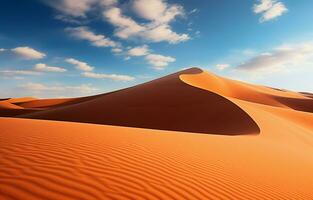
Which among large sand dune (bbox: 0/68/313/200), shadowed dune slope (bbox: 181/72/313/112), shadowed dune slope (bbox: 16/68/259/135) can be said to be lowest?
large sand dune (bbox: 0/68/313/200)

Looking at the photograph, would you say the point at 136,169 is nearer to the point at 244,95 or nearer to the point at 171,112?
the point at 171,112

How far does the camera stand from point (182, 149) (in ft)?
21.5

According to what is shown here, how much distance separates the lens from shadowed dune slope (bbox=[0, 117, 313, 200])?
3.39 metres

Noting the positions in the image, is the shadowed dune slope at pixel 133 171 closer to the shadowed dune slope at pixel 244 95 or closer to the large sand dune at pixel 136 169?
the large sand dune at pixel 136 169

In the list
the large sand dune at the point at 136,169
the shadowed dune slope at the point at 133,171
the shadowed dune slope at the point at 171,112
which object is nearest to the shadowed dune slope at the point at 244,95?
the shadowed dune slope at the point at 171,112

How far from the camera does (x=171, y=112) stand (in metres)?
20.7

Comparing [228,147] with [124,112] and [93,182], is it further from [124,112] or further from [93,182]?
[124,112]

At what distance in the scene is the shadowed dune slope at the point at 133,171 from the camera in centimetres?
339

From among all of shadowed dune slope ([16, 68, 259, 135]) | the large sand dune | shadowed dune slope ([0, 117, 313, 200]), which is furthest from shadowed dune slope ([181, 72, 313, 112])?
shadowed dune slope ([0, 117, 313, 200])

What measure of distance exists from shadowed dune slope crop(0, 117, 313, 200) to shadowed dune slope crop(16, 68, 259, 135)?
8.10 meters

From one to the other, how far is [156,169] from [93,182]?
1334 millimetres

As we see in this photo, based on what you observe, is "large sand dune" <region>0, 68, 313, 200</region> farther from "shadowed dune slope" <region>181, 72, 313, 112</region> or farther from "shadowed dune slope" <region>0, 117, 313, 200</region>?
"shadowed dune slope" <region>181, 72, 313, 112</region>

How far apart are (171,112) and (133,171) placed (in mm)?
16426

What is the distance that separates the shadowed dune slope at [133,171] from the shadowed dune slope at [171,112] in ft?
26.6
